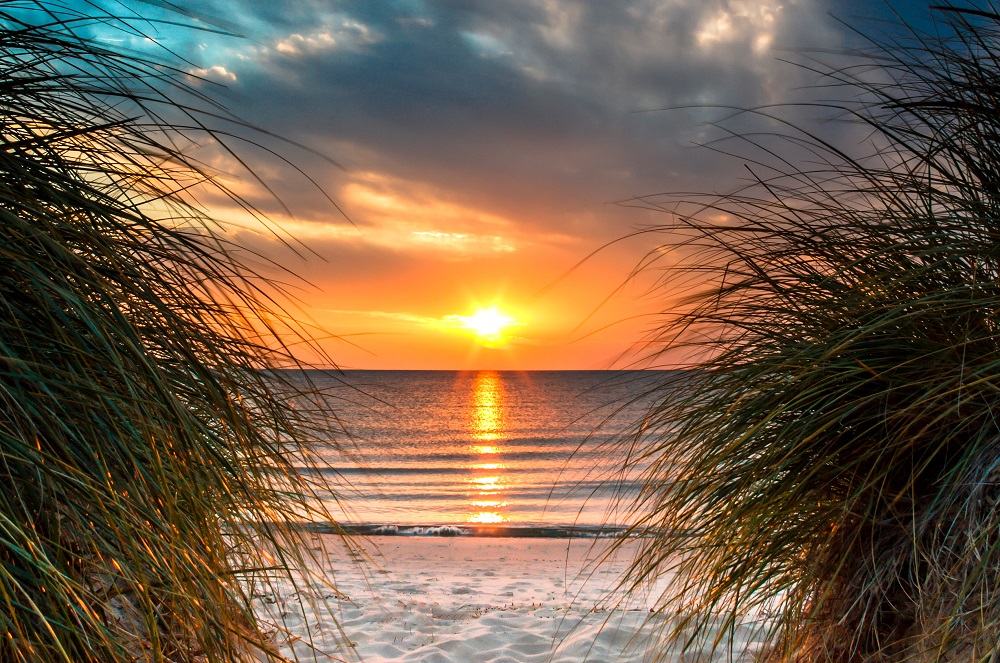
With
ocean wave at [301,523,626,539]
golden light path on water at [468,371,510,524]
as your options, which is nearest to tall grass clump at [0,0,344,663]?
ocean wave at [301,523,626,539]

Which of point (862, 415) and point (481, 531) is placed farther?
point (481, 531)

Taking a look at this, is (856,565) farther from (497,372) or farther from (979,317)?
(497,372)

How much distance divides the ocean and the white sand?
2.00 ft

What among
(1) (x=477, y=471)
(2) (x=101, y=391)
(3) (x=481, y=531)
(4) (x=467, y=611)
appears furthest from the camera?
(1) (x=477, y=471)

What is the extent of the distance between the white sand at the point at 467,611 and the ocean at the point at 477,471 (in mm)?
609

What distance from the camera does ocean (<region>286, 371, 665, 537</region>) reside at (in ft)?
8.49

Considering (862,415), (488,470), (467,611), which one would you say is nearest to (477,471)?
(488,470)

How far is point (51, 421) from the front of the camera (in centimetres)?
139

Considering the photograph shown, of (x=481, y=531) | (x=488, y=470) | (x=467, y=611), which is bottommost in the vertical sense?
(x=488, y=470)

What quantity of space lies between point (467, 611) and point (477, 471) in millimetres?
12019

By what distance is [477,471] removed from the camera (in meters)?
17.3

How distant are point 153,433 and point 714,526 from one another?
1496mm

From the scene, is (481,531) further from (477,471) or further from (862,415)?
(862,415)

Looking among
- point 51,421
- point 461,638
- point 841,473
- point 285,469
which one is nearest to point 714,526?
point 841,473
